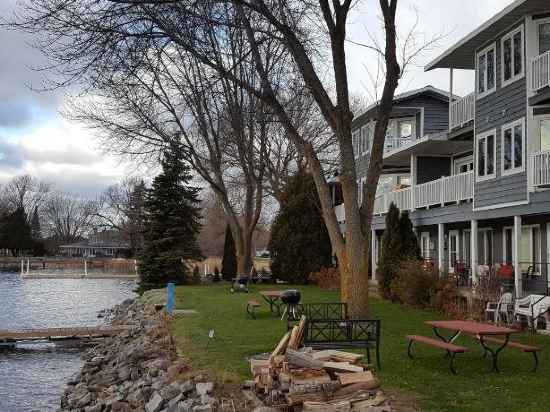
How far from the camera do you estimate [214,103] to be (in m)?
32.9

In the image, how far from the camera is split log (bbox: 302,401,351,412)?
25.1 feet

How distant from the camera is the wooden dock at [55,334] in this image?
799 inches

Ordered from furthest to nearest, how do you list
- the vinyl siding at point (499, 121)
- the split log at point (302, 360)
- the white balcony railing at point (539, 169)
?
the vinyl siding at point (499, 121) → the white balcony railing at point (539, 169) → the split log at point (302, 360)

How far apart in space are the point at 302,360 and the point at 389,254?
53.9ft

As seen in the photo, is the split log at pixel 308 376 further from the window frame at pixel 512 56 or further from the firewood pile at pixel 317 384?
the window frame at pixel 512 56

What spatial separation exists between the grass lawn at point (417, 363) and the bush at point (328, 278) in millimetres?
11430

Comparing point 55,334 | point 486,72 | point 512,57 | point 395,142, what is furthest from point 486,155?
point 55,334

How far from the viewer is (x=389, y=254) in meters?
24.6

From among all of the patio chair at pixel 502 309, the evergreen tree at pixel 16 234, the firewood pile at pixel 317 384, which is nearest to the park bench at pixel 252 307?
the patio chair at pixel 502 309

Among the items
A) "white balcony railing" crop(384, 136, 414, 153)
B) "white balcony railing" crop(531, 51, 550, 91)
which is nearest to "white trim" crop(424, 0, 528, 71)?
"white balcony railing" crop(531, 51, 550, 91)

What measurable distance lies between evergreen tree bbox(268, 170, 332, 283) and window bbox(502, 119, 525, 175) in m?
15.9

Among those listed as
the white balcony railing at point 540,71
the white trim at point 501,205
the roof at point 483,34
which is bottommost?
the white trim at point 501,205

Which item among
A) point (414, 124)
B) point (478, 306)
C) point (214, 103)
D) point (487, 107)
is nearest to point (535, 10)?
point (487, 107)

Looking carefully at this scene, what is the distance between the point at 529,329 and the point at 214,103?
20.7m
